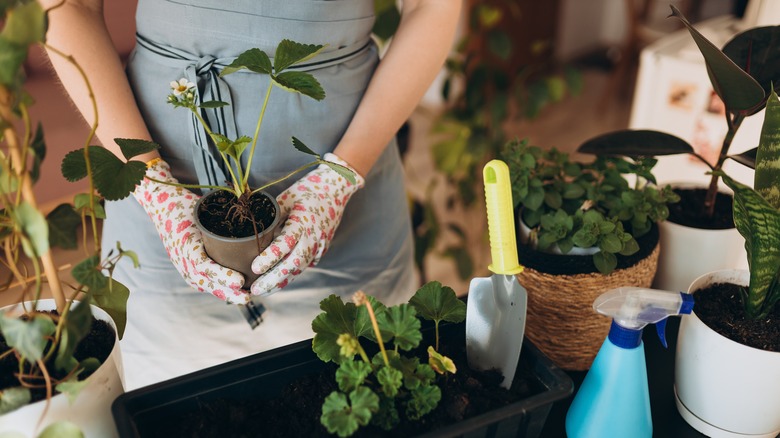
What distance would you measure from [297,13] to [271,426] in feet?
1.91

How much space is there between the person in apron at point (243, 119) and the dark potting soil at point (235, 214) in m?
0.10

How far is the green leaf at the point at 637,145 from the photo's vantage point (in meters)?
0.88

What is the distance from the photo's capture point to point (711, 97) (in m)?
1.50

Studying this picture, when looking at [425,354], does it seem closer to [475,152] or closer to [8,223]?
[8,223]

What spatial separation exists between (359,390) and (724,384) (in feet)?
1.28

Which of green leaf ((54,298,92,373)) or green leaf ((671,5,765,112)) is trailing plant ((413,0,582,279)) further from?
green leaf ((54,298,92,373))

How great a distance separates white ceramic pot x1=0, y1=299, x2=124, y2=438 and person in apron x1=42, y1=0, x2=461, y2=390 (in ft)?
0.83

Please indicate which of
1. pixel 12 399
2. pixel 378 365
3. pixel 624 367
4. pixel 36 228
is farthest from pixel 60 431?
pixel 624 367

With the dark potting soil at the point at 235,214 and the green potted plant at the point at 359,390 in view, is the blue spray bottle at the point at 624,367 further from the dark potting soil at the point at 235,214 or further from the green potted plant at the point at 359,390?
the dark potting soil at the point at 235,214

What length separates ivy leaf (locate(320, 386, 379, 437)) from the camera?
1.71 feet

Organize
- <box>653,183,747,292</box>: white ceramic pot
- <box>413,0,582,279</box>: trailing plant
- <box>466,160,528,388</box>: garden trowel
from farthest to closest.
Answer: <box>413,0,582,279</box>: trailing plant → <box>653,183,747,292</box>: white ceramic pot → <box>466,160,528,388</box>: garden trowel

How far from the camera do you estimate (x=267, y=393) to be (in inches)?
25.3

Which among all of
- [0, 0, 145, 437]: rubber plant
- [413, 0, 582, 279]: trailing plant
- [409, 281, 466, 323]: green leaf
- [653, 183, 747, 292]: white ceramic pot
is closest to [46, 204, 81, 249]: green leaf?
[0, 0, 145, 437]: rubber plant

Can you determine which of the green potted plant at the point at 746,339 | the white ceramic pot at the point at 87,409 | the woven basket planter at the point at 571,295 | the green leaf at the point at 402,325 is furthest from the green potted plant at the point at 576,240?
the white ceramic pot at the point at 87,409
